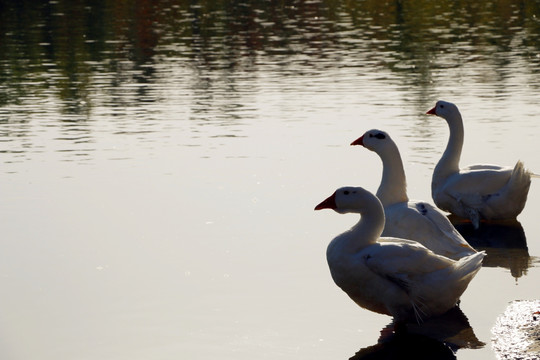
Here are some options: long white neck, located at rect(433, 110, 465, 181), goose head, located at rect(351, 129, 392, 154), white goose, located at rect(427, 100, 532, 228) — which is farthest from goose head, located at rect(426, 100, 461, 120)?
goose head, located at rect(351, 129, 392, 154)

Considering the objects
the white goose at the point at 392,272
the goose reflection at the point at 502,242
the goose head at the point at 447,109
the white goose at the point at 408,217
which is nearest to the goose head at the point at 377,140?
the white goose at the point at 408,217

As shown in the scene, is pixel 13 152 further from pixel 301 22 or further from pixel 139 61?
pixel 301 22

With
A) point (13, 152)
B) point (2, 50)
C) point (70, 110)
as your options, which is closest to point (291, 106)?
point (70, 110)

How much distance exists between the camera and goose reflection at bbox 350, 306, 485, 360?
9.07 m

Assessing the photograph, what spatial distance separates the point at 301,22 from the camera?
2034 inches

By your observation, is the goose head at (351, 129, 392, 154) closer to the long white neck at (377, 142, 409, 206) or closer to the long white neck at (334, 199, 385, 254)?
the long white neck at (377, 142, 409, 206)

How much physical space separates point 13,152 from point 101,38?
85.6 ft

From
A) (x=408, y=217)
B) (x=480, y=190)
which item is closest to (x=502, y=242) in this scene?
(x=480, y=190)

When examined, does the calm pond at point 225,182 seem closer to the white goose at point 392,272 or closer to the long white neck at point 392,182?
the white goose at point 392,272

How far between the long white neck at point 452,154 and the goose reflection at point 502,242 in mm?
770

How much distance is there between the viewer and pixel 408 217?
11.2m

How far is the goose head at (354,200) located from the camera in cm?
958

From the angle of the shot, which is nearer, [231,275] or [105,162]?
[231,275]

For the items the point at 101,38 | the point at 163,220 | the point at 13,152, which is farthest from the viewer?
the point at 101,38
